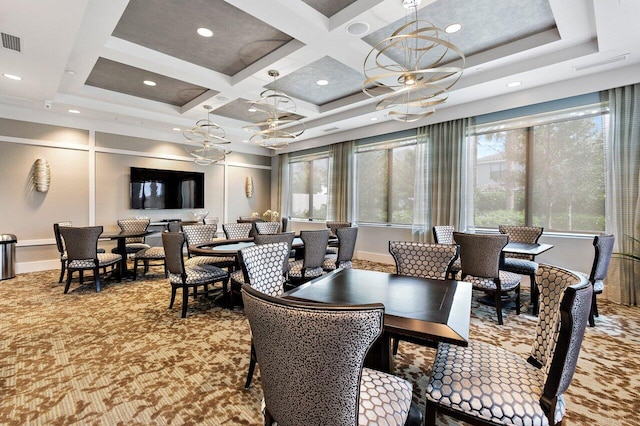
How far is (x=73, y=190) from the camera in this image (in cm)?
613

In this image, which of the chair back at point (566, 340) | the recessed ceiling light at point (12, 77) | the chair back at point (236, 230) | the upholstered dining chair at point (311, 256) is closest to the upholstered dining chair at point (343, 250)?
the upholstered dining chair at point (311, 256)

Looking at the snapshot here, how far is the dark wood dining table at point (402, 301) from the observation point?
131 centimetres

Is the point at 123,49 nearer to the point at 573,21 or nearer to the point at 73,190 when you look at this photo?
the point at 73,190

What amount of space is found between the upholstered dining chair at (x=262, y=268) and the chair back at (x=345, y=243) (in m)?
1.60

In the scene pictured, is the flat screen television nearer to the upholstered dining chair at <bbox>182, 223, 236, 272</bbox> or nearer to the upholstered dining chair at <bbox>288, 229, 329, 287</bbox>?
the upholstered dining chair at <bbox>182, 223, 236, 272</bbox>

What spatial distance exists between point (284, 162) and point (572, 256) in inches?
293

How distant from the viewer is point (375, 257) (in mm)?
7062

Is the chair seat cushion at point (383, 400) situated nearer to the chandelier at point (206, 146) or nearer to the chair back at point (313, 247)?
the chair back at point (313, 247)

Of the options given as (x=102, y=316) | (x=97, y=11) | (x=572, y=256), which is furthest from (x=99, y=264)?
(x=572, y=256)

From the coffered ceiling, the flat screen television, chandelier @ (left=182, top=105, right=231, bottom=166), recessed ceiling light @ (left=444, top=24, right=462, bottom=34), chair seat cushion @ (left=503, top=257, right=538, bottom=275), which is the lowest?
chair seat cushion @ (left=503, top=257, right=538, bottom=275)

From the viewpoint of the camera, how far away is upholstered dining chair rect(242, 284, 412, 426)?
2.90ft

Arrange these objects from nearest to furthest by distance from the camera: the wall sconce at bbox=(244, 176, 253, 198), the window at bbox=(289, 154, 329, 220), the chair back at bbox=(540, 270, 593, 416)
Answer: the chair back at bbox=(540, 270, 593, 416) < the window at bbox=(289, 154, 329, 220) < the wall sconce at bbox=(244, 176, 253, 198)

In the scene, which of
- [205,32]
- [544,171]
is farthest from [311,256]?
[544,171]

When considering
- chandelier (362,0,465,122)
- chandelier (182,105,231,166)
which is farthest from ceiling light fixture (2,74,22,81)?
chandelier (362,0,465,122)
